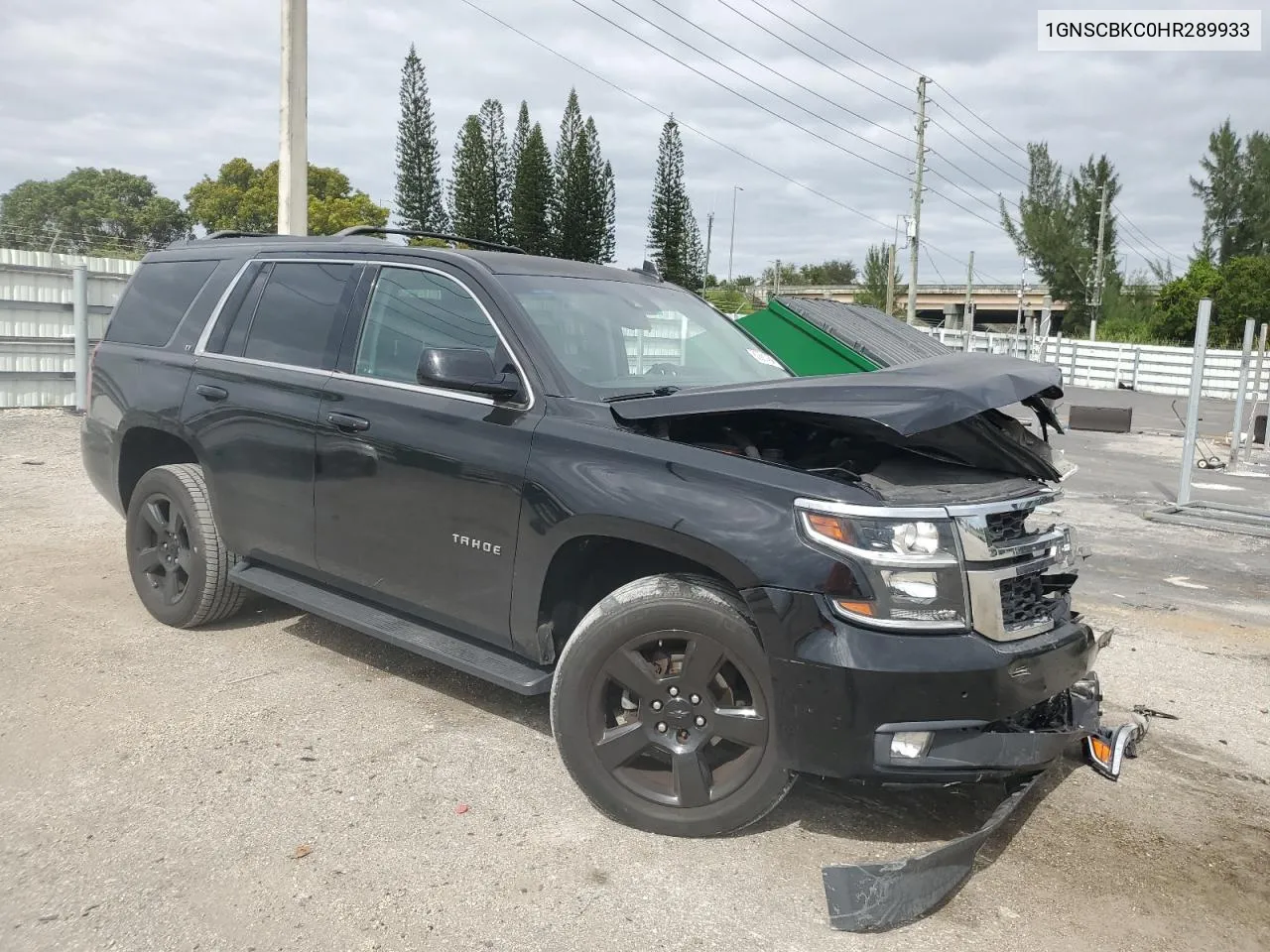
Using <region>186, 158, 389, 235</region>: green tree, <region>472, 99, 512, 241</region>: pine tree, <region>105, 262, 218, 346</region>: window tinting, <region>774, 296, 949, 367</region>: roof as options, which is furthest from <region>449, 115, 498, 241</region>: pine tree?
<region>105, 262, 218, 346</region>: window tinting

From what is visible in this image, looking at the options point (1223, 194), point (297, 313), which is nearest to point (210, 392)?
point (297, 313)

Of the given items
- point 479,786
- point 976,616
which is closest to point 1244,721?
point 976,616

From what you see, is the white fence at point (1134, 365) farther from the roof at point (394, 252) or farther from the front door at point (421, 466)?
the front door at point (421, 466)

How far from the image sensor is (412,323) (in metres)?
4.10

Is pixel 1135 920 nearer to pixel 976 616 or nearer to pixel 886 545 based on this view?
pixel 976 616

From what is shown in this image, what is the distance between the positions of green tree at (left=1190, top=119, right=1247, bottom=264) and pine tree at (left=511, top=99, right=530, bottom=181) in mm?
42070

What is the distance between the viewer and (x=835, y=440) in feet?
11.3

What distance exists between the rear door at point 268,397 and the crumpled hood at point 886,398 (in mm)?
1571

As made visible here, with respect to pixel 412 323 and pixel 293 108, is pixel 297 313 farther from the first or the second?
pixel 293 108

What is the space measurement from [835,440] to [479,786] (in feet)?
5.57

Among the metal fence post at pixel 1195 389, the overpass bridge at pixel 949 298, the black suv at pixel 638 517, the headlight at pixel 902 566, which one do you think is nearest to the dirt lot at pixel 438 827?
the black suv at pixel 638 517

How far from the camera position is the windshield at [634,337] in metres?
3.86

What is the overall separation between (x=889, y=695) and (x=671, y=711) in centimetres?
67

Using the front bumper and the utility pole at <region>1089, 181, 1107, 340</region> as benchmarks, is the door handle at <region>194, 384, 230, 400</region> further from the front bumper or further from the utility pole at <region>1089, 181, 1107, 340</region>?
the utility pole at <region>1089, 181, 1107, 340</region>
